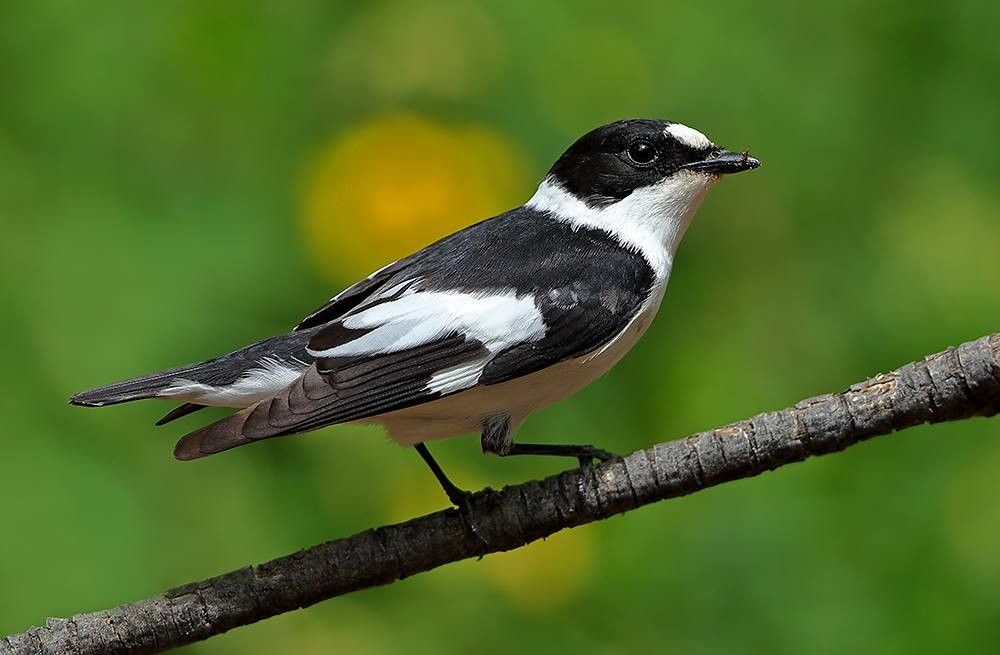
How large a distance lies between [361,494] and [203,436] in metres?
1.36

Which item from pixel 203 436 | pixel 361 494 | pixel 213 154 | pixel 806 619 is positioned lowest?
pixel 806 619

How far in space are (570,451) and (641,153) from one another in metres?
0.89

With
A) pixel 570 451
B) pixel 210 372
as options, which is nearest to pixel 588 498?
pixel 570 451

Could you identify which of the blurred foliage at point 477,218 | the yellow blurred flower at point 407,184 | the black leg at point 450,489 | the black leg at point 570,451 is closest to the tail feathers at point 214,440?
the black leg at point 450,489

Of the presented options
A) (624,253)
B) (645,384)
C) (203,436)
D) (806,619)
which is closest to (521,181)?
(645,384)

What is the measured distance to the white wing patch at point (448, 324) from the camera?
3.22m

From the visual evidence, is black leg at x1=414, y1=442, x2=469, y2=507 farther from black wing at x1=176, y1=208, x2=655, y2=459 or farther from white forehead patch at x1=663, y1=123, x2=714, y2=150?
white forehead patch at x1=663, y1=123, x2=714, y2=150

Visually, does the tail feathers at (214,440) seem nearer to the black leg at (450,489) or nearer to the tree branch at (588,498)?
the tree branch at (588,498)

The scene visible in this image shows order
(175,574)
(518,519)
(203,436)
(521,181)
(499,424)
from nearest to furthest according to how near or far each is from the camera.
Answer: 1. (203,436)
2. (518,519)
3. (499,424)
4. (175,574)
5. (521,181)

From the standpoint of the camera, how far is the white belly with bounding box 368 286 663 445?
10.9 feet

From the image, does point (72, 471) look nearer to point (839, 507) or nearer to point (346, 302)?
point (346, 302)

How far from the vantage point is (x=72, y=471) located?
13.2 ft

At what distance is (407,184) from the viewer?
4859 millimetres

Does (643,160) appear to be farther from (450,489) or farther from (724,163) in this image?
(450,489)
